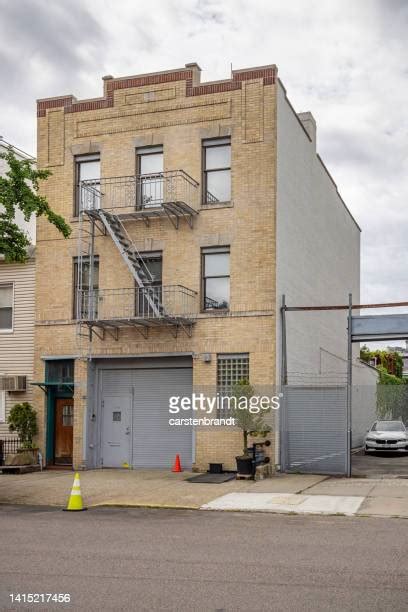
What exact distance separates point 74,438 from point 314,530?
A: 13.2m

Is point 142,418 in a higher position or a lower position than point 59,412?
lower

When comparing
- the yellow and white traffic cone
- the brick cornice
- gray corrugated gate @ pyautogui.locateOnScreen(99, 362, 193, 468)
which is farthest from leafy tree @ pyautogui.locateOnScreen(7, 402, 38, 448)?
the brick cornice

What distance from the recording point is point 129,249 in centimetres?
2466

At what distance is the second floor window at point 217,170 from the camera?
24.3m

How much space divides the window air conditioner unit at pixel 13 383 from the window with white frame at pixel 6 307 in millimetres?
1851

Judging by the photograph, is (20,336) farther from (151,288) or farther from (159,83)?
(159,83)

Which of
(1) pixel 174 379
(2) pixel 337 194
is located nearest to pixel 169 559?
(1) pixel 174 379

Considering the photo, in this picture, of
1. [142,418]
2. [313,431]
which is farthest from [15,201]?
[313,431]

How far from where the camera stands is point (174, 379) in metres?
24.4

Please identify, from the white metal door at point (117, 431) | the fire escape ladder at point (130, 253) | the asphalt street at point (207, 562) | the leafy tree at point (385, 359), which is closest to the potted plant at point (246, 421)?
the fire escape ladder at point (130, 253)

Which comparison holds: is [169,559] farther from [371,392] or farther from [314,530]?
[371,392]

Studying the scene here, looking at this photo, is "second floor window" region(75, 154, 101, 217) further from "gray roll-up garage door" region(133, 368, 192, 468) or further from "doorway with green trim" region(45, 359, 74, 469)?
"gray roll-up garage door" region(133, 368, 192, 468)

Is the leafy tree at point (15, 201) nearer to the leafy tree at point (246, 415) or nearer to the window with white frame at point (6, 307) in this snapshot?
the leafy tree at point (246, 415)

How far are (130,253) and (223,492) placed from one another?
9.01 m
